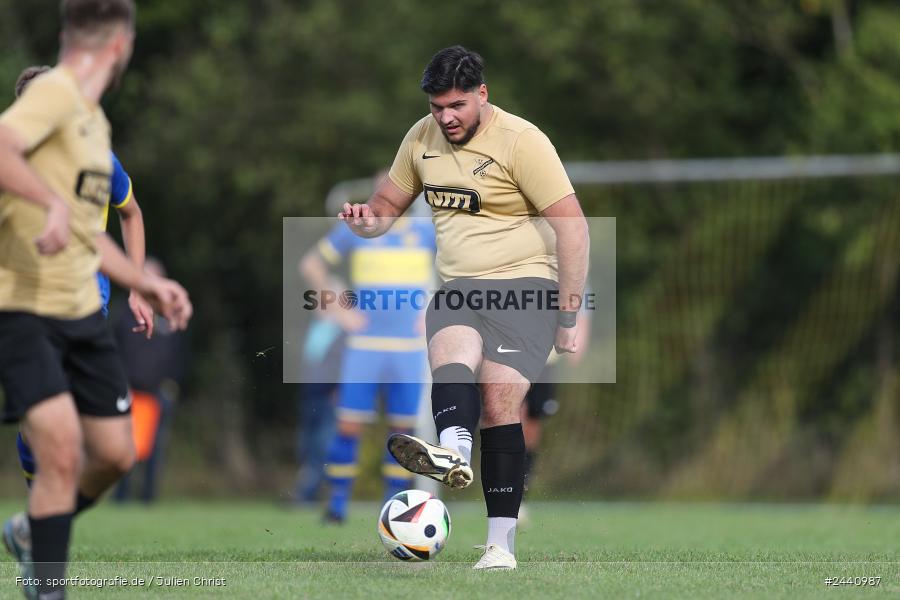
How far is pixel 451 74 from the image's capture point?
577cm

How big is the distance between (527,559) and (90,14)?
3.24 metres

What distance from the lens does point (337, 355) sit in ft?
43.1

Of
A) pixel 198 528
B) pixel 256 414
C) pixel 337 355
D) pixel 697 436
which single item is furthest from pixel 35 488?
pixel 256 414

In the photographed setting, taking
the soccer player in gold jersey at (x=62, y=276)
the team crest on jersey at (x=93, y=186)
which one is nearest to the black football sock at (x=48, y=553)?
the soccer player in gold jersey at (x=62, y=276)

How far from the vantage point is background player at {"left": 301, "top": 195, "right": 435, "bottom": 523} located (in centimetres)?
966

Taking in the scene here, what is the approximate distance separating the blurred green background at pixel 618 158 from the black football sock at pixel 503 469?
868 centimetres

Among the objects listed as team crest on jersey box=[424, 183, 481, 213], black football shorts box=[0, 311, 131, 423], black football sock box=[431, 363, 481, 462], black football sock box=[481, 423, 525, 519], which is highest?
team crest on jersey box=[424, 183, 481, 213]

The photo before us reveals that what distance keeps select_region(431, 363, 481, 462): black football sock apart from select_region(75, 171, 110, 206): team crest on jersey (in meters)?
1.85

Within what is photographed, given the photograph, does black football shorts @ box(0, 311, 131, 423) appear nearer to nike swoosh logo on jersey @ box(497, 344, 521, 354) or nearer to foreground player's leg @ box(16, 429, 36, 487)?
foreground player's leg @ box(16, 429, 36, 487)

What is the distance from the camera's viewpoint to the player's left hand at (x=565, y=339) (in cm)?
604

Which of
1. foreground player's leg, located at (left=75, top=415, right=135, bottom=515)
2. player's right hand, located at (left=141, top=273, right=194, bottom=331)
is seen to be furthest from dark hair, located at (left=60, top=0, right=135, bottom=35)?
foreground player's leg, located at (left=75, top=415, right=135, bottom=515)

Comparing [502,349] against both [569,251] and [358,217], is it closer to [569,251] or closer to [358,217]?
[569,251]

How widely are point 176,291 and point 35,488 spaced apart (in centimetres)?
81

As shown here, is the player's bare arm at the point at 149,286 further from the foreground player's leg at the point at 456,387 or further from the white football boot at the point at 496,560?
the white football boot at the point at 496,560
